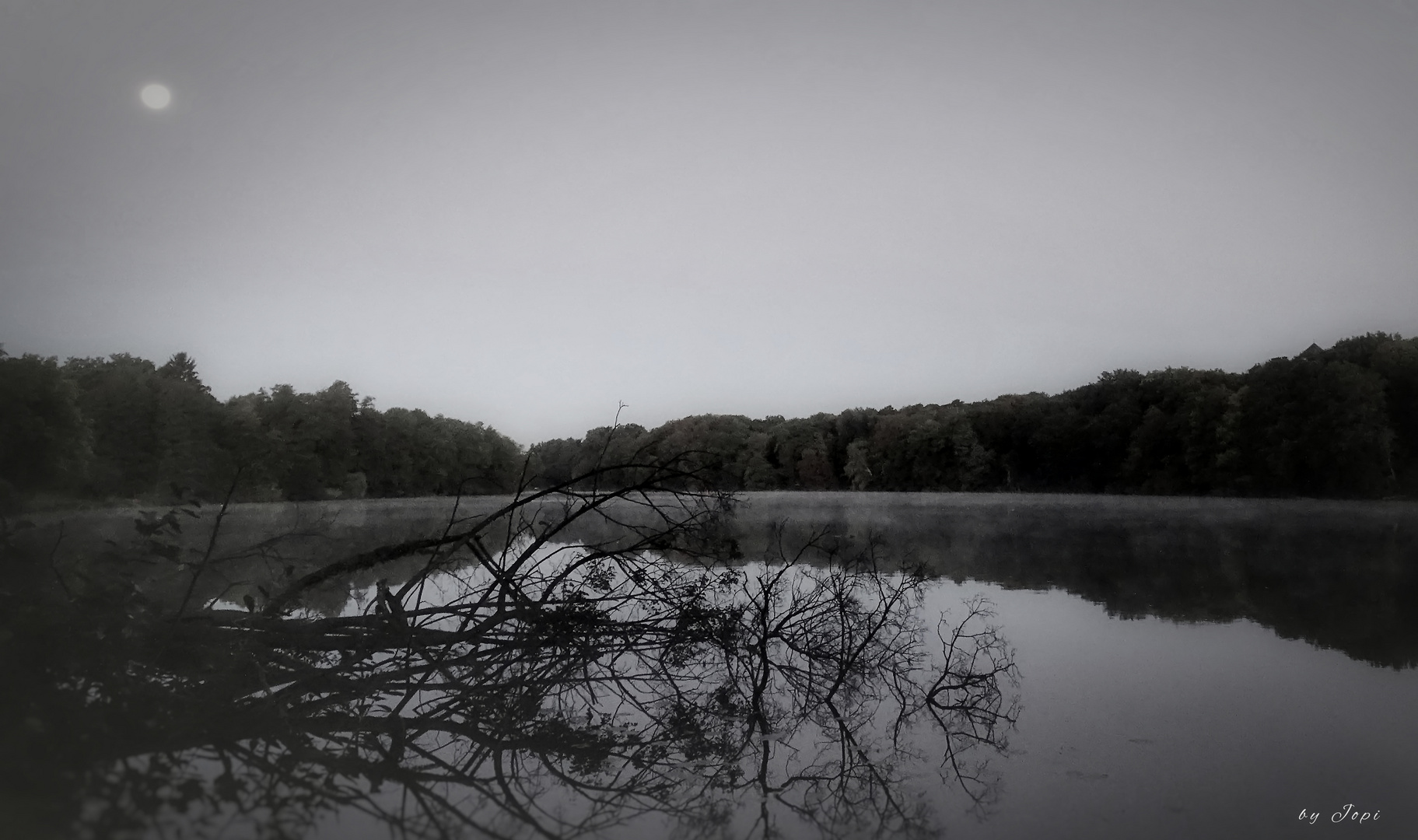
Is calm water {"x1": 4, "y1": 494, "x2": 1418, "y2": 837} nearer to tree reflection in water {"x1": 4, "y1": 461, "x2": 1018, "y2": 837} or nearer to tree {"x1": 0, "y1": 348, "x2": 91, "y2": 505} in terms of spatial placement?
tree reflection in water {"x1": 4, "y1": 461, "x2": 1018, "y2": 837}

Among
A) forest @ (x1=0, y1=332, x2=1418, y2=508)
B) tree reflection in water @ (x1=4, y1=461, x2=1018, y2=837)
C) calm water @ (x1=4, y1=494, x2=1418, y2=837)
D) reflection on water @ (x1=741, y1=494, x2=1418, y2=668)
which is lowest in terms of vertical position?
reflection on water @ (x1=741, y1=494, x2=1418, y2=668)

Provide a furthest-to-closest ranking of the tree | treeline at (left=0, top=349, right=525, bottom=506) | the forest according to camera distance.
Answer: the forest
treeline at (left=0, top=349, right=525, bottom=506)
the tree

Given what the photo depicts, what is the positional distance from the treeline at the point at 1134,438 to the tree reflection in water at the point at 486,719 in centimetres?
147

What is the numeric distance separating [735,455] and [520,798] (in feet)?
107

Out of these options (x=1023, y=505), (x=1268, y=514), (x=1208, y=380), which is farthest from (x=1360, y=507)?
(x=1208, y=380)

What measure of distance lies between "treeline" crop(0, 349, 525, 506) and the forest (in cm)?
3

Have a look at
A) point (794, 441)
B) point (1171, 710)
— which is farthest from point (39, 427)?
point (794, 441)

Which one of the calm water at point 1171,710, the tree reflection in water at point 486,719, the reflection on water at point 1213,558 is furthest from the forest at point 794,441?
the reflection on water at point 1213,558

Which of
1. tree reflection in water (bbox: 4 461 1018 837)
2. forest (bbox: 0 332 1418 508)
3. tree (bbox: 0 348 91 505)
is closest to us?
tree reflection in water (bbox: 4 461 1018 837)

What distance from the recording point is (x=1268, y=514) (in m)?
24.5

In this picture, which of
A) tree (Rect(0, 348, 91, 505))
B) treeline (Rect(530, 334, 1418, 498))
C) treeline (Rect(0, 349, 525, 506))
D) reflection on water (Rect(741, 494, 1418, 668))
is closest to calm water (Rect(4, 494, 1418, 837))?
reflection on water (Rect(741, 494, 1418, 668))

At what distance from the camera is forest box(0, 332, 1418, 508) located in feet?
23.3

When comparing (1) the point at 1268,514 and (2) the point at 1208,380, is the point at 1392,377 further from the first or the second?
(2) the point at 1208,380

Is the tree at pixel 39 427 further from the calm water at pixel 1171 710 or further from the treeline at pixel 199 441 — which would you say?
the calm water at pixel 1171 710
